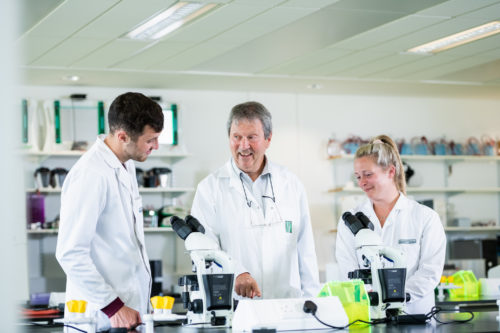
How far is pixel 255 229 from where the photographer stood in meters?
3.09

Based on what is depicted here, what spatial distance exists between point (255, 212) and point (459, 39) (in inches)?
147

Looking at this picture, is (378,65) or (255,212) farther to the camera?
(378,65)

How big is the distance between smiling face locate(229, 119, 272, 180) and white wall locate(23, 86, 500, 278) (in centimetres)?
474

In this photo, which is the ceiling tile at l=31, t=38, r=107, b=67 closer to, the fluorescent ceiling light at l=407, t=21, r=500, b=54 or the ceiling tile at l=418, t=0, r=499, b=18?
the ceiling tile at l=418, t=0, r=499, b=18

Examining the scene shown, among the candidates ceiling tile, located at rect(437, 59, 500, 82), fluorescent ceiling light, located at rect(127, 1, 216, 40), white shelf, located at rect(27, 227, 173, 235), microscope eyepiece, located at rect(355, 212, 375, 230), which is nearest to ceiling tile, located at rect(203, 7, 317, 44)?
fluorescent ceiling light, located at rect(127, 1, 216, 40)

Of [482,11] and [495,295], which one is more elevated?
[482,11]

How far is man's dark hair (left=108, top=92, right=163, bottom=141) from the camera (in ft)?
8.84

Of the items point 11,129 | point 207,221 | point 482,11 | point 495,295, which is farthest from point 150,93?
point 11,129

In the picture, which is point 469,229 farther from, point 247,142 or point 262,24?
point 247,142

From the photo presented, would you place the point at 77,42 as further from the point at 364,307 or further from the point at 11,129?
the point at 11,129

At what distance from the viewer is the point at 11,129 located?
0.94 meters

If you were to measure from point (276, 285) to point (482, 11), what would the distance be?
10.1 ft

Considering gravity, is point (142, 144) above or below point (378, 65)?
below

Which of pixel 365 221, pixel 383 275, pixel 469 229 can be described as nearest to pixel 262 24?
pixel 365 221
